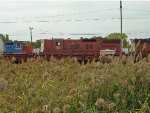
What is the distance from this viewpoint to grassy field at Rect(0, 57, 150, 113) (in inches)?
174

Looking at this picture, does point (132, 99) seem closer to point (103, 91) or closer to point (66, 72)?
point (103, 91)

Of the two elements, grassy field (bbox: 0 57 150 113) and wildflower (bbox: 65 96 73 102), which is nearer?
grassy field (bbox: 0 57 150 113)

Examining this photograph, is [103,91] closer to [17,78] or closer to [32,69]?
[17,78]

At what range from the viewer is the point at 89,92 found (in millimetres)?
4934

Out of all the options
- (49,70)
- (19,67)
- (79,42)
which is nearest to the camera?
(49,70)

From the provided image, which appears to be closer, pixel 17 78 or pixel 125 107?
pixel 125 107

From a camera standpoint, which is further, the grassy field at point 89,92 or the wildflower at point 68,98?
the wildflower at point 68,98

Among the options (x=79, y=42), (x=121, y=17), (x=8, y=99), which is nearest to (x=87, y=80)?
(x=8, y=99)

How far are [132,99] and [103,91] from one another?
1.19 feet

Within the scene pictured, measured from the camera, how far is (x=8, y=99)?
486 cm

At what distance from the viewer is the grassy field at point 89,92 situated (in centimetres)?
441

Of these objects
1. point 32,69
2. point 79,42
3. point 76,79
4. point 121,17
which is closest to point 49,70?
point 32,69

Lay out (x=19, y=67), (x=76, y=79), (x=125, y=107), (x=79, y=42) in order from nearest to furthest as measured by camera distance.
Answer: (x=125, y=107) < (x=76, y=79) < (x=19, y=67) < (x=79, y=42)

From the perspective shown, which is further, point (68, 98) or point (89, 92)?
point (89, 92)
